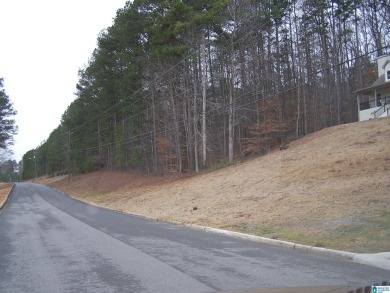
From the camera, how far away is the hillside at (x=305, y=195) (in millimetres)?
12327

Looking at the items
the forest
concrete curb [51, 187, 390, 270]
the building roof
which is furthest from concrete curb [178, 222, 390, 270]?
the building roof

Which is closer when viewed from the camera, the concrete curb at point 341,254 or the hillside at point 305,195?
the concrete curb at point 341,254

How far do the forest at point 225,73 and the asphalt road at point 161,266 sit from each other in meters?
22.0

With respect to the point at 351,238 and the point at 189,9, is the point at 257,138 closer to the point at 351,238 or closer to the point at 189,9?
the point at 189,9

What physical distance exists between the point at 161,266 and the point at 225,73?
32410mm

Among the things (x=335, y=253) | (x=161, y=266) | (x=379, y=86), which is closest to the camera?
(x=161, y=266)

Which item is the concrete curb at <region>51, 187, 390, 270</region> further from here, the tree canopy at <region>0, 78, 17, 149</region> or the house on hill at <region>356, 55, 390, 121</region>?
the tree canopy at <region>0, 78, 17, 149</region>

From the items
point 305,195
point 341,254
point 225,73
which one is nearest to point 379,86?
point 225,73

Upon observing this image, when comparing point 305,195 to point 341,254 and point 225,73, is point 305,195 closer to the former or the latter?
point 341,254

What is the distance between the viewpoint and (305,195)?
1808 cm

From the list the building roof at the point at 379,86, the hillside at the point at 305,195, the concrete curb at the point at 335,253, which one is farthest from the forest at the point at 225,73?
the concrete curb at the point at 335,253

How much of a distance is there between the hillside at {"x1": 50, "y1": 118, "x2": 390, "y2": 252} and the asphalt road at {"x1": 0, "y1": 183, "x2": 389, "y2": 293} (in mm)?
2004

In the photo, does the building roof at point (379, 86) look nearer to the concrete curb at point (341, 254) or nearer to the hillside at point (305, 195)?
the hillside at point (305, 195)

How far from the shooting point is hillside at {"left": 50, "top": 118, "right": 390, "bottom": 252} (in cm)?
1233
